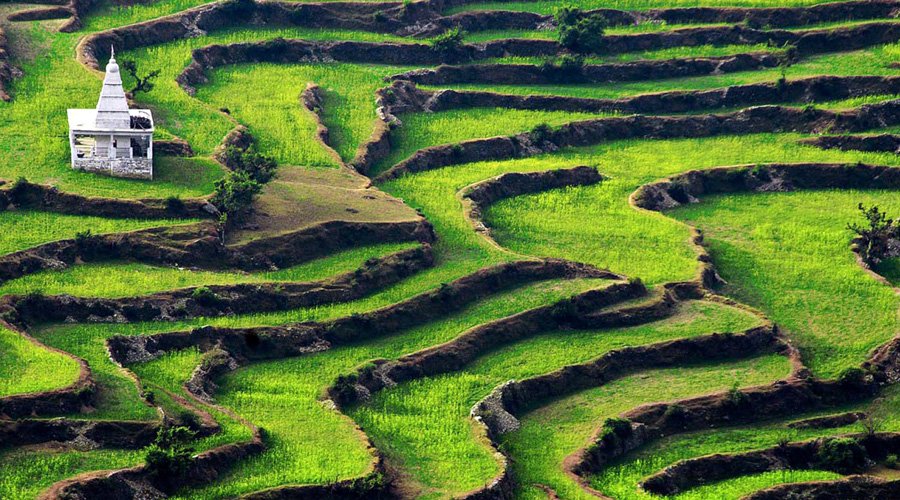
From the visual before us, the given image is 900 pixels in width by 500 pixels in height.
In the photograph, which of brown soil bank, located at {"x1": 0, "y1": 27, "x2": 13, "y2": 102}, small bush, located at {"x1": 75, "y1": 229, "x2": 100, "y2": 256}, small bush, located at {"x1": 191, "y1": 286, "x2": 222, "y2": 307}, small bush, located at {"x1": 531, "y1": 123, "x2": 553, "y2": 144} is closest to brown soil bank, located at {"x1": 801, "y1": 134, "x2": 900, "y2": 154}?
small bush, located at {"x1": 531, "y1": 123, "x2": 553, "y2": 144}

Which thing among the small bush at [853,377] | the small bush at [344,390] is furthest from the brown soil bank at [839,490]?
the small bush at [344,390]

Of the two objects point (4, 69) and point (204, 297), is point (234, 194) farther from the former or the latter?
point (4, 69)

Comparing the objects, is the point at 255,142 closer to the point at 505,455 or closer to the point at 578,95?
the point at 578,95

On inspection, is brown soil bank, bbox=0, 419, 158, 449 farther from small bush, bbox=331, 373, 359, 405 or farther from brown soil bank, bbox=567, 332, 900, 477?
brown soil bank, bbox=567, 332, 900, 477

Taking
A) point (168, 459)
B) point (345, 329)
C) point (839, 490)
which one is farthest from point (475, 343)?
point (168, 459)

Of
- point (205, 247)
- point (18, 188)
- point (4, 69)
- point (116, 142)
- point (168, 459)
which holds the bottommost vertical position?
point (168, 459)

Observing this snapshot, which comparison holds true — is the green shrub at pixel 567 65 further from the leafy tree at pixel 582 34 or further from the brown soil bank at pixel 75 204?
the brown soil bank at pixel 75 204
